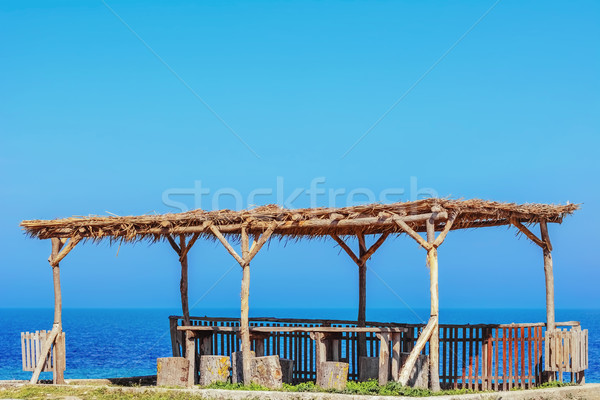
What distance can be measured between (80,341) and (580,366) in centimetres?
6228

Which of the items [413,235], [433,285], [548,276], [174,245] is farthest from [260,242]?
[548,276]

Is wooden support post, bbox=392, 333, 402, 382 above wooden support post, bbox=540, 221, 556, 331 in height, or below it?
below

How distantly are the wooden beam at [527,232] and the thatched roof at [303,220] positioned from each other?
4.4 inches

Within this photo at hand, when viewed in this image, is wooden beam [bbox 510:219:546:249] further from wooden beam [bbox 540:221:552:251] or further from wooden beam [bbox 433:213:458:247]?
wooden beam [bbox 433:213:458:247]

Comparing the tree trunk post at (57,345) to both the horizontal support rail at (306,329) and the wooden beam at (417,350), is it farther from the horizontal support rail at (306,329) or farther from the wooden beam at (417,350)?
the wooden beam at (417,350)

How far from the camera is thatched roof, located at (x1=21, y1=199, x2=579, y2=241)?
14078 mm

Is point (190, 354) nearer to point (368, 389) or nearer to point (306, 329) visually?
point (306, 329)

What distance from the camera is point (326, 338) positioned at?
15.9m

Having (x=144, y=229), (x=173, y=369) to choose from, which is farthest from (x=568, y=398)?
(x=144, y=229)

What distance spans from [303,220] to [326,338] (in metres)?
2.46

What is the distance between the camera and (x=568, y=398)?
1532 cm

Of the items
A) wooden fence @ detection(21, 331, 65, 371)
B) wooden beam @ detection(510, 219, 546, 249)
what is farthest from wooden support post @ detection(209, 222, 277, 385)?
wooden beam @ detection(510, 219, 546, 249)

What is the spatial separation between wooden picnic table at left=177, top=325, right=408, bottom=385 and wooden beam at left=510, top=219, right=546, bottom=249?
2.94 meters

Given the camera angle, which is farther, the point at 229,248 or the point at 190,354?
the point at 190,354
